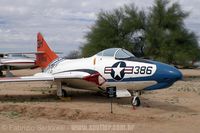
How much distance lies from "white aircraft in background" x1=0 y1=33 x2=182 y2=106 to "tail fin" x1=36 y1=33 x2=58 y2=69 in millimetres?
3468

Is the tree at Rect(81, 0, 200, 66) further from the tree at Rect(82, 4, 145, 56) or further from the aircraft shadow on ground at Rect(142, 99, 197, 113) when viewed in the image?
the aircraft shadow on ground at Rect(142, 99, 197, 113)

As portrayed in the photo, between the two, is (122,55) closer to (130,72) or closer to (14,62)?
(130,72)

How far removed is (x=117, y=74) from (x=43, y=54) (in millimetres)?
7360

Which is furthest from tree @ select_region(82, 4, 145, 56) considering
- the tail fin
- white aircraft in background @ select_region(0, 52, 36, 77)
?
the tail fin

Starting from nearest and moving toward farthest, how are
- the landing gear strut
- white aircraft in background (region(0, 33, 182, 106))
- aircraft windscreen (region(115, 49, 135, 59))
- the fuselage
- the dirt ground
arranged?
the dirt ground
the fuselage
white aircraft in background (region(0, 33, 182, 106))
aircraft windscreen (region(115, 49, 135, 59))
the landing gear strut

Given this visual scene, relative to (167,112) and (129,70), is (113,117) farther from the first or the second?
(129,70)

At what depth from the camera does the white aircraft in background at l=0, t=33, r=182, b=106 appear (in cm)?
1262

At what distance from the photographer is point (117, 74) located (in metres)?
13.5

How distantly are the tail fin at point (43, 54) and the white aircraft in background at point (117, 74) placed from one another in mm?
3468

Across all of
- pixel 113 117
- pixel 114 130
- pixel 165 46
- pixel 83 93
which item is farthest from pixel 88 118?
pixel 165 46

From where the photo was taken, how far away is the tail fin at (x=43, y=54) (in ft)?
64.5

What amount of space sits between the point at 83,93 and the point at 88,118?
24.2 feet

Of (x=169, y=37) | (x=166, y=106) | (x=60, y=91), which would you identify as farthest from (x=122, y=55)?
(x=169, y=37)

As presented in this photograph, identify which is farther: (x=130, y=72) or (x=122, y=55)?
(x=122, y=55)
